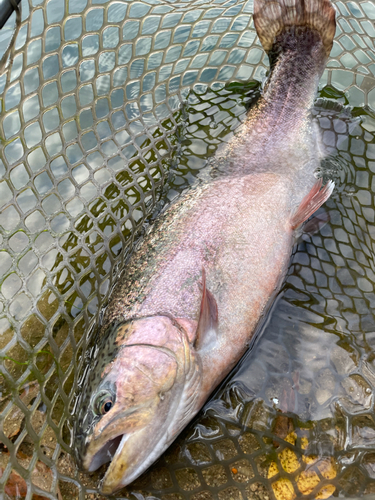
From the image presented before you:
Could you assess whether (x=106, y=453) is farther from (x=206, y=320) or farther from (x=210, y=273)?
(x=210, y=273)

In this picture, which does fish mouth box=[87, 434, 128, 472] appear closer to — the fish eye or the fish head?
the fish head

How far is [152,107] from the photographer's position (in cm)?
355

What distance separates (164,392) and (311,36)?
2.91 meters

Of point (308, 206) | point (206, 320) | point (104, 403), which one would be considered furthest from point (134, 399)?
point (308, 206)

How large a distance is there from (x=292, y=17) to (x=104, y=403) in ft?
10.4

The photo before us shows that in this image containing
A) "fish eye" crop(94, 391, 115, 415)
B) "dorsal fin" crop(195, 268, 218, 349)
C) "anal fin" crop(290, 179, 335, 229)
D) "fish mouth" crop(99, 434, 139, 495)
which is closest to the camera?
"fish mouth" crop(99, 434, 139, 495)

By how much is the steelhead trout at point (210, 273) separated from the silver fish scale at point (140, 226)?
24 centimetres

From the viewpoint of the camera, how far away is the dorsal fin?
202cm

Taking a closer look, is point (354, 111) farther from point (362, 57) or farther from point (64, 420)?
point (64, 420)

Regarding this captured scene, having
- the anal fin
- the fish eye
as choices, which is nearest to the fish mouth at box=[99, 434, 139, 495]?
the fish eye

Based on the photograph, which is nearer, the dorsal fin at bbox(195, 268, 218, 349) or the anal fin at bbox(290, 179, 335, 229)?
the dorsal fin at bbox(195, 268, 218, 349)

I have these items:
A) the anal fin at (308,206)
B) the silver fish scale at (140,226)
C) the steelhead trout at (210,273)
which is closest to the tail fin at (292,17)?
the steelhead trout at (210,273)

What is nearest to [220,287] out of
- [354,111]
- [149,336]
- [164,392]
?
[149,336]

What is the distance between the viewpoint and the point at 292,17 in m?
3.07
